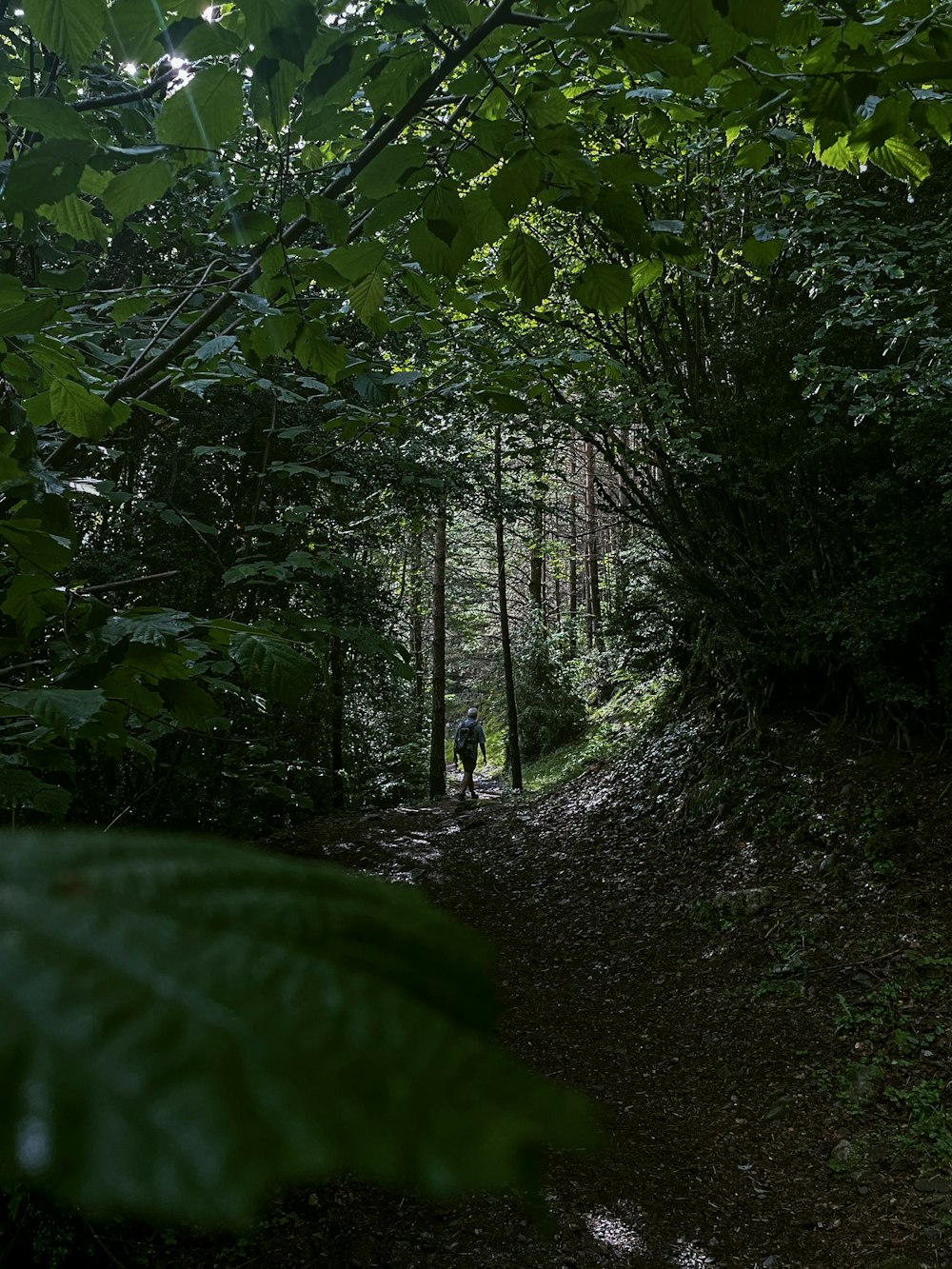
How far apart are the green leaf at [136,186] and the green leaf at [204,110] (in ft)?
0.32

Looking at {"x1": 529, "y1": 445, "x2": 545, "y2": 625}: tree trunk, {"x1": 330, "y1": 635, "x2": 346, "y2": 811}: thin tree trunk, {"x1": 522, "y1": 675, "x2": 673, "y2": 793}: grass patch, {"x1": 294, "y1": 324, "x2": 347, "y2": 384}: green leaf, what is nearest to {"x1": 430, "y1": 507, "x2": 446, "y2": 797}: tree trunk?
{"x1": 522, "y1": 675, "x2": 673, "y2": 793}: grass patch

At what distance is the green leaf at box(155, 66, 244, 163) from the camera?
1509mm

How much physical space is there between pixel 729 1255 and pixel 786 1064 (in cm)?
156

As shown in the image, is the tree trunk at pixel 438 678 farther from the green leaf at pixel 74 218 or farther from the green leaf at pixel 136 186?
the green leaf at pixel 136 186

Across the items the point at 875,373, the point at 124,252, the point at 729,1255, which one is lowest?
the point at 729,1255

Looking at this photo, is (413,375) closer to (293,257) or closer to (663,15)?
(293,257)

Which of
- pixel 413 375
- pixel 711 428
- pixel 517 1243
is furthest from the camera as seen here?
pixel 711 428

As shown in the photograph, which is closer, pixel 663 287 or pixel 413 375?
pixel 413 375

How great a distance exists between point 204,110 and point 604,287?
873 millimetres

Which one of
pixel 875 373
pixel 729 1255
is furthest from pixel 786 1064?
pixel 875 373

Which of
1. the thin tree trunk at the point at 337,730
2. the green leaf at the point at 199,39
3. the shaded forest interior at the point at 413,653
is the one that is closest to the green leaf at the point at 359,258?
the shaded forest interior at the point at 413,653

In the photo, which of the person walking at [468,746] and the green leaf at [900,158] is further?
the person walking at [468,746]

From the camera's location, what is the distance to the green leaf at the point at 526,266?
5.90 feet

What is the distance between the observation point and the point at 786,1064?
5.02 meters
